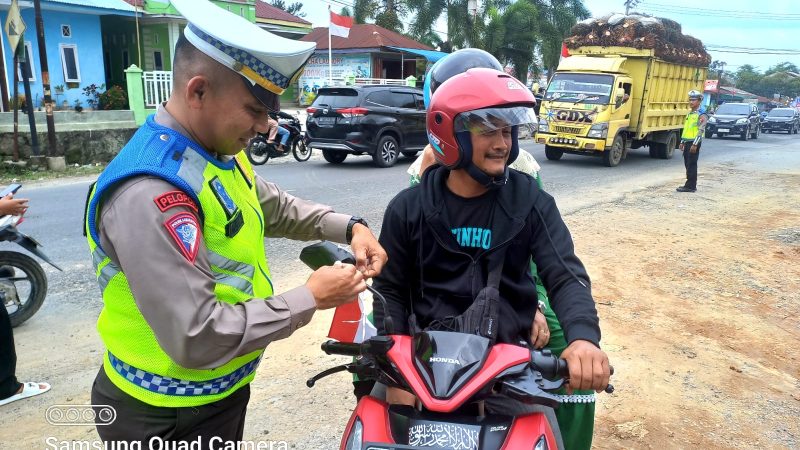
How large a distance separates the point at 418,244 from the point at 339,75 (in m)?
29.8

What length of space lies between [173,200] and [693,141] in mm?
11663

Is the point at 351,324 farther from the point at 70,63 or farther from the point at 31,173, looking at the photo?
the point at 70,63

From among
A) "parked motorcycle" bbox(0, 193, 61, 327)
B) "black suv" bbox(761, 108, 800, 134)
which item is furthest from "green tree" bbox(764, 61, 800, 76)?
"parked motorcycle" bbox(0, 193, 61, 327)

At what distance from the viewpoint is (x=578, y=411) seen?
8.16 feet

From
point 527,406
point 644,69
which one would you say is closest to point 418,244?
point 527,406

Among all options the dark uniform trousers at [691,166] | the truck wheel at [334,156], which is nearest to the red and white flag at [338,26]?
the truck wheel at [334,156]

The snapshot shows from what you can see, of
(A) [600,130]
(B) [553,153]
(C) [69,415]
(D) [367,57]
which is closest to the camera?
(C) [69,415]

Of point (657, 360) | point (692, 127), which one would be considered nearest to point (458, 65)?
point (657, 360)

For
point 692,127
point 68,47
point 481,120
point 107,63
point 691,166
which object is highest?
point 68,47

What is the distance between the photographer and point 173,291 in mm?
1345

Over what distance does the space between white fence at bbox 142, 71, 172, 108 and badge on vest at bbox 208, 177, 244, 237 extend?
15245mm

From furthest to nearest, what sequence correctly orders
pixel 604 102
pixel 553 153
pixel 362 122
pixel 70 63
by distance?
pixel 70 63
pixel 553 153
pixel 604 102
pixel 362 122

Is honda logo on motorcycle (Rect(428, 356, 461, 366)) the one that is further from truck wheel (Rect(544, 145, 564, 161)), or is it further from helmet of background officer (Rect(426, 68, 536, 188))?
truck wheel (Rect(544, 145, 564, 161))

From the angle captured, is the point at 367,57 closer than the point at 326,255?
No
